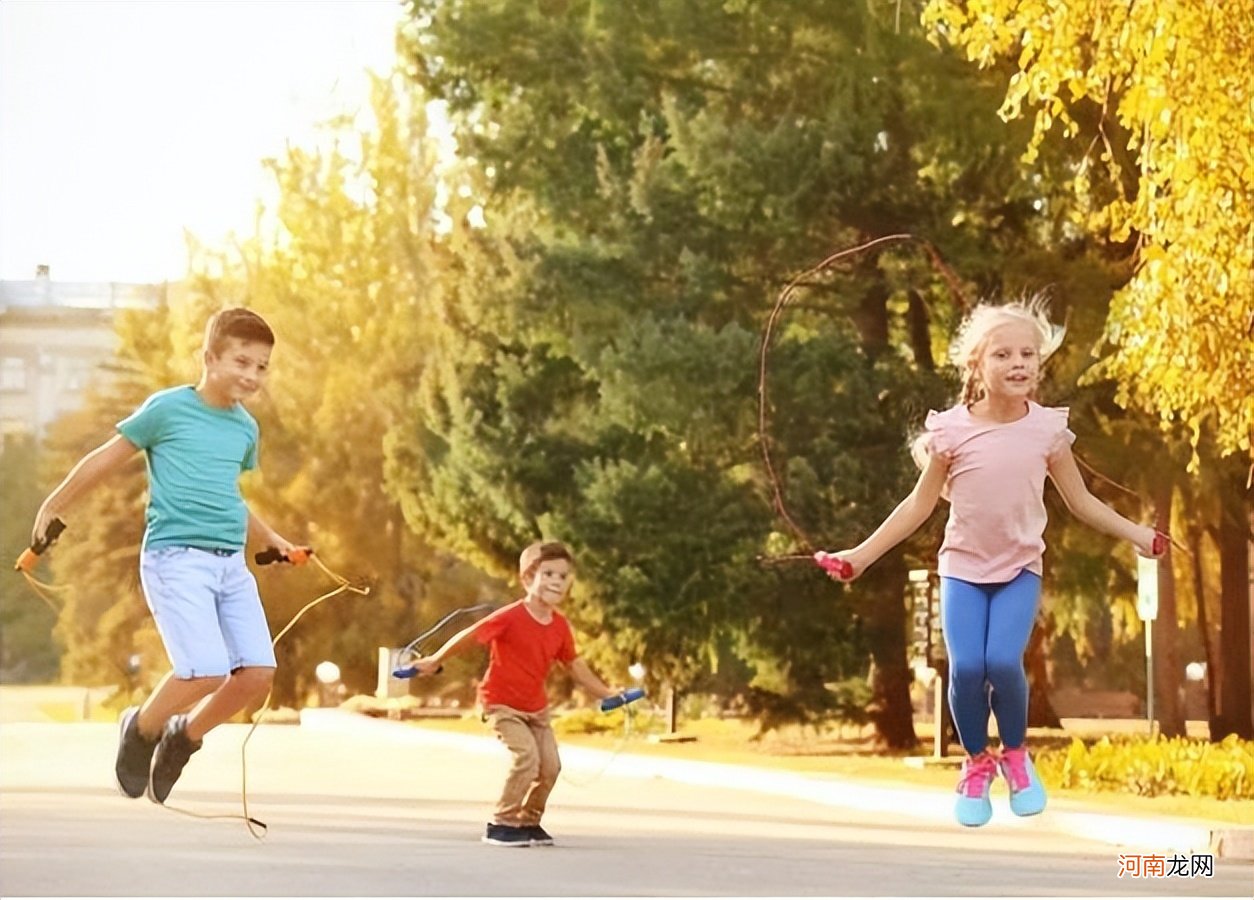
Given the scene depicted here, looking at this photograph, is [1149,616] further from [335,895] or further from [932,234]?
[335,895]

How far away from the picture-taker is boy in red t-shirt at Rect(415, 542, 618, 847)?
1170 cm

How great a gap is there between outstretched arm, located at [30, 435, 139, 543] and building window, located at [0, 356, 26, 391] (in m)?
3.87

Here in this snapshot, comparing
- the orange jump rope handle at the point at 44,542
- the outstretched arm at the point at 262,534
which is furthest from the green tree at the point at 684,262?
the orange jump rope handle at the point at 44,542

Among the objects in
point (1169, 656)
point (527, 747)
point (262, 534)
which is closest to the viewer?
point (262, 534)

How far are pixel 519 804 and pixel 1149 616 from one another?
4.02 meters

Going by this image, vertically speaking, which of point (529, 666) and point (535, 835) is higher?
point (529, 666)

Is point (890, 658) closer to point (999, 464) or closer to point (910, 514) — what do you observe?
point (999, 464)

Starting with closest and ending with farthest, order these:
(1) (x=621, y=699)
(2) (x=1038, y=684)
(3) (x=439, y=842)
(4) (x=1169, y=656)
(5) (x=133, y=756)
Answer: (5) (x=133, y=756) < (1) (x=621, y=699) < (3) (x=439, y=842) < (2) (x=1038, y=684) < (4) (x=1169, y=656)

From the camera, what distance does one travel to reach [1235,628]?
960 inches

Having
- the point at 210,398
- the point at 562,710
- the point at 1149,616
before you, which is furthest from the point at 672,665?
the point at 210,398

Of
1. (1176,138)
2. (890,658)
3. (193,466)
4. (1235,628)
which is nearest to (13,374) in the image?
(193,466)

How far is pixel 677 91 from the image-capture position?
19.2 metres

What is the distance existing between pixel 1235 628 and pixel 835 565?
17.1m

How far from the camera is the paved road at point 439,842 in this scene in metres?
12.9
